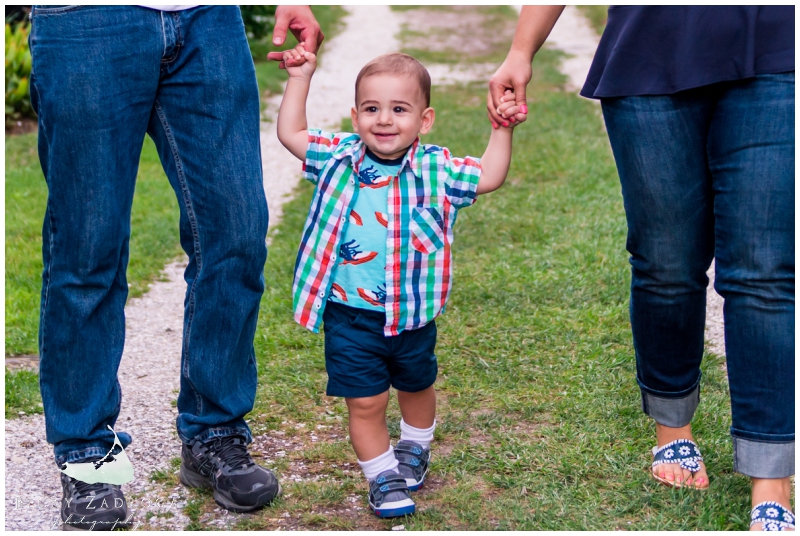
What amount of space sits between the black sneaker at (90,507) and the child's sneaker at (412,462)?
0.77 m

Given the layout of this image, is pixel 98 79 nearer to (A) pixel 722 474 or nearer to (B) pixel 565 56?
(A) pixel 722 474

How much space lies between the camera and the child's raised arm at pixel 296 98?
2.60 meters

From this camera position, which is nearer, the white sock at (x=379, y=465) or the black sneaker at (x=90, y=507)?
the black sneaker at (x=90, y=507)

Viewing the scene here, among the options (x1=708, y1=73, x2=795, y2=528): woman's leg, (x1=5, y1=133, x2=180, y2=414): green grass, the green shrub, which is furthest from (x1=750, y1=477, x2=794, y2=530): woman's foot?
the green shrub

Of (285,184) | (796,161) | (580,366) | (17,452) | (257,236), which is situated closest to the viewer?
(796,161)

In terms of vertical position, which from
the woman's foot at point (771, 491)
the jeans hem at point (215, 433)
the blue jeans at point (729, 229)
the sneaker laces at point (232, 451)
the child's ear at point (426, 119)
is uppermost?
the child's ear at point (426, 119)

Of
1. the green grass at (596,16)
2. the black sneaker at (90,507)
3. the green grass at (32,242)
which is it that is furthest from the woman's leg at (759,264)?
the green grass at (596,16)

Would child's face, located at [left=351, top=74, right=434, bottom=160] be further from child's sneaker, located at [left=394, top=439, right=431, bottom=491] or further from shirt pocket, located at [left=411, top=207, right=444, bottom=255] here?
child's sneaker, located at [left=394, top=439, right=431, bottom=491]

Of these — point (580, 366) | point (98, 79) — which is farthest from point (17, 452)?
point (580, 366)

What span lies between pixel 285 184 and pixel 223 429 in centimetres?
467

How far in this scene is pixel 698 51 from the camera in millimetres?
2301

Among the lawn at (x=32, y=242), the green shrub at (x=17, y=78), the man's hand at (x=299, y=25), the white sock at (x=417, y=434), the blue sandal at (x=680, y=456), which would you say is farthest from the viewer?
the green shrub at (x=17, y=78)

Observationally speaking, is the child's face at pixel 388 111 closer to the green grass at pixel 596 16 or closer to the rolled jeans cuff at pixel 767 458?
the rolled jeans cuff at pixel 767 458

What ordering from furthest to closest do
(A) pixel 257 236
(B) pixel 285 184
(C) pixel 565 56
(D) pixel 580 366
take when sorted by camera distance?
1. (C) pixel 565 56
2. (B) pixel 285 184
3. (D) pixel 580 366
4. (A) pixel 257 236
